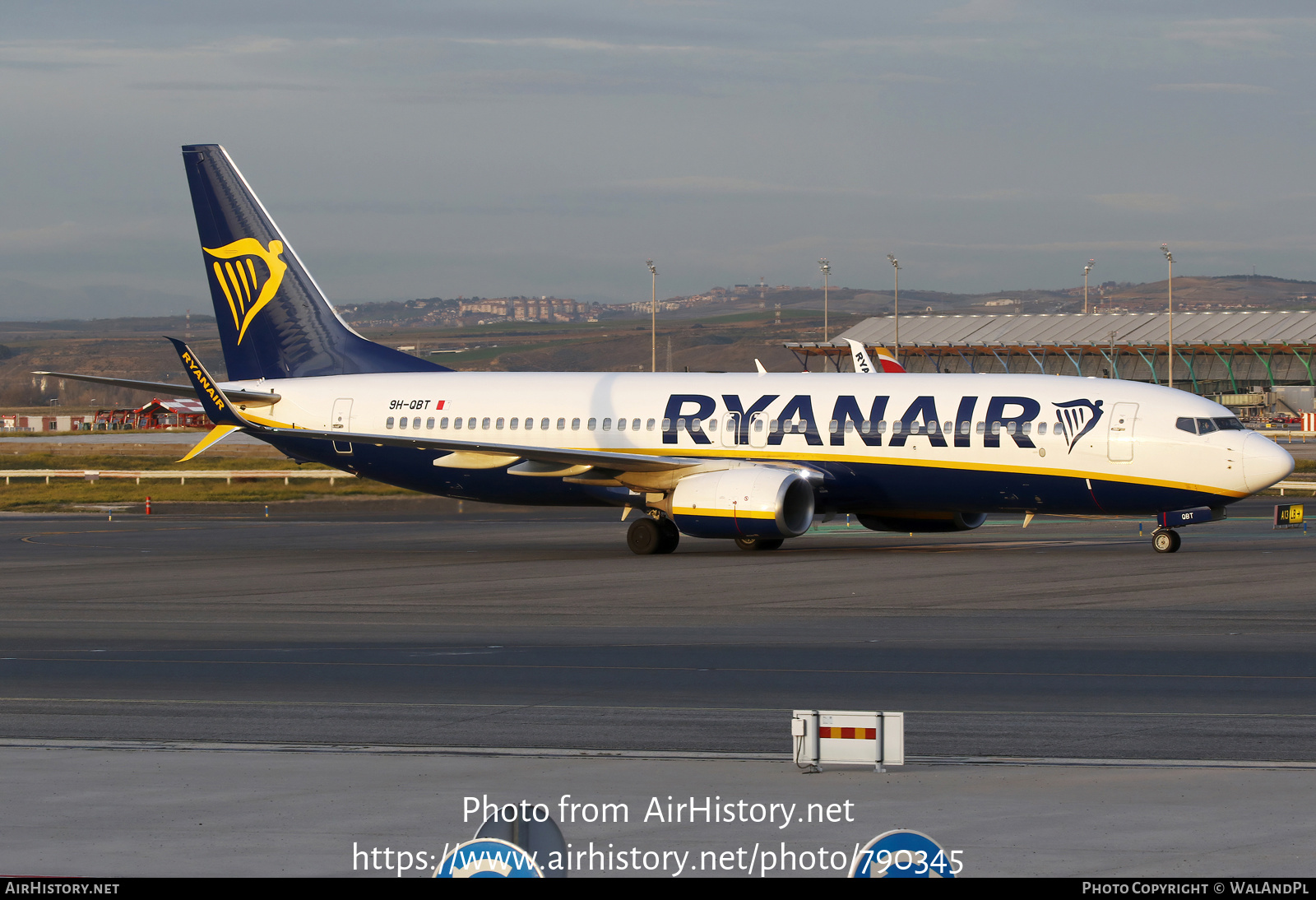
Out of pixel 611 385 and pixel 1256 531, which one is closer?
pixel 611 385

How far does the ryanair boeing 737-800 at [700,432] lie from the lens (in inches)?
1261

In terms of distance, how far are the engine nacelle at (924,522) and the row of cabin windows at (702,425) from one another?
2713mm

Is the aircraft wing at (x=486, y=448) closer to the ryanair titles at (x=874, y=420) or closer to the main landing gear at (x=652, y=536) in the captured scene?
the ryanair titles at (x=874, y=420)

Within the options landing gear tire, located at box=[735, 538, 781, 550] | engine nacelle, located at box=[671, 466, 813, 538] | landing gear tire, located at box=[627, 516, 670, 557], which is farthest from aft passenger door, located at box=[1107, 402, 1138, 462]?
landing gear tire, located at box=[627, 516, 670, 557]

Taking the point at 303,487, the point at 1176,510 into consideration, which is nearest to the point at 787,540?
the point at 1176,510

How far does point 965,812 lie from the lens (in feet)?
34.3

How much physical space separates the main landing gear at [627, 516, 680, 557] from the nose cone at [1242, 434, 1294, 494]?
12.3 m

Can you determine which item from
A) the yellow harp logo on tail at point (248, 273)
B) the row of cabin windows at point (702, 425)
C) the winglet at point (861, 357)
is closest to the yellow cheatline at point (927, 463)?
the row of cabin windows at point (702, 425)

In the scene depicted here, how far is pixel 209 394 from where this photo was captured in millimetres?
35562

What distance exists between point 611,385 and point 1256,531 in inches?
682

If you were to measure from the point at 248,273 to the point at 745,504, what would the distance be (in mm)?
16102

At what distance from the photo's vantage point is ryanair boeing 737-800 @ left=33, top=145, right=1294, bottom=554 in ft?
105
